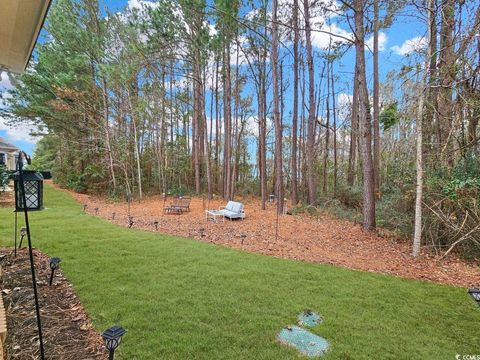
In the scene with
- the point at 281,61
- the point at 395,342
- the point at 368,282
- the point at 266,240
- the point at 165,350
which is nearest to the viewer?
the point at 165,350

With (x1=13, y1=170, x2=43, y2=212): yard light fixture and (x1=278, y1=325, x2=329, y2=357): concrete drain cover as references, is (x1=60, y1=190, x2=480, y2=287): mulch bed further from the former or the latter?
(x1=13, y1=170, x2=43, y2=212): yard light fixture

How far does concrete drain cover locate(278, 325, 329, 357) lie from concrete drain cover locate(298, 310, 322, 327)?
0.12 m

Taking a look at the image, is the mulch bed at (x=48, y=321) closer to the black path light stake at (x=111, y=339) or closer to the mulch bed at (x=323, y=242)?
the black path light stake at (x=111, y=339)

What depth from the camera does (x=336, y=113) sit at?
1413 centimetres

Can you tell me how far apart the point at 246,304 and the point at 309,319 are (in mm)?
687

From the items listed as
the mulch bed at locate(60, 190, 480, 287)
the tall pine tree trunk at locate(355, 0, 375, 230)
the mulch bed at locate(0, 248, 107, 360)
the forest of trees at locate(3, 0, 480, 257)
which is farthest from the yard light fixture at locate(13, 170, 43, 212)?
the tall pine tree trunk at locate(355, 0, 375, 230)

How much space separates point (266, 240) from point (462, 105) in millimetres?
4733

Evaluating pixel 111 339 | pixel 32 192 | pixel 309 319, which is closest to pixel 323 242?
pixel 309 319

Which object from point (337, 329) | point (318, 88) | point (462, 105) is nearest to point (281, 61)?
point (318, 88)

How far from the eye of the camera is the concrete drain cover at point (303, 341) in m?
2.20

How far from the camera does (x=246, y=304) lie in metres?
2.93

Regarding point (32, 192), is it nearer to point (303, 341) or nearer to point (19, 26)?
point (19, 26)

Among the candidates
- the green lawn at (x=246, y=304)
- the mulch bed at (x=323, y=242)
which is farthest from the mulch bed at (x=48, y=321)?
the mulch bed at (x=323, y=242)

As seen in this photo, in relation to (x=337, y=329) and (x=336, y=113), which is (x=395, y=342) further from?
(x=336, y=113)
